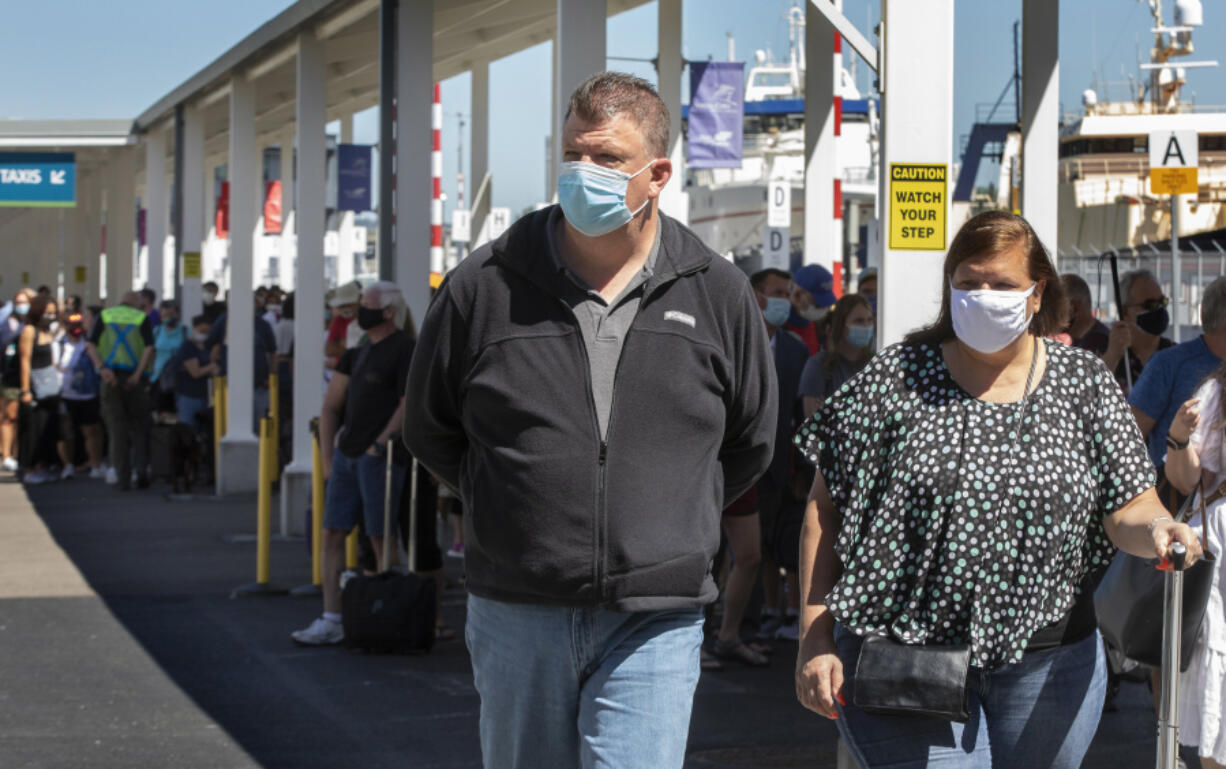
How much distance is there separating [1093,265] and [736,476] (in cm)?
3339

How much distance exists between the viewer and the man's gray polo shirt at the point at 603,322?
11.6 ft

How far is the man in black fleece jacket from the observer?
3.48 meters

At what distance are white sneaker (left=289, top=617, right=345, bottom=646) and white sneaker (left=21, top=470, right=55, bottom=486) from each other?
→ 11729 mm

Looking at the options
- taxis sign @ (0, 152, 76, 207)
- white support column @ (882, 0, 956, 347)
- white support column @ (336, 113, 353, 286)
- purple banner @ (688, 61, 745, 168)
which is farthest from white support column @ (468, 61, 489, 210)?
white support column @ (882, 0, 956, 347)

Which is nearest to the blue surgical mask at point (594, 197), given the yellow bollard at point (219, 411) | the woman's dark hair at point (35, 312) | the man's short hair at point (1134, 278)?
the man's short hair at point (1134, 278)

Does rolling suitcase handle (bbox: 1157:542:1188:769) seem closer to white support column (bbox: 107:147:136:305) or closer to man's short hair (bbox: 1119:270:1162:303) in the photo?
man's short hair (bbox: 1119:270:1162:303)

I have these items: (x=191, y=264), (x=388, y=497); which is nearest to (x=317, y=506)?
(x=388, y=497)

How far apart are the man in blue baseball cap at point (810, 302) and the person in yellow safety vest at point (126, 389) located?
368 inches

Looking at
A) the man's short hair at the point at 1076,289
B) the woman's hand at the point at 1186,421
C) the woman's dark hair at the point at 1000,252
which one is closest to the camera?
the woman's dark hair at the point at 1000,252

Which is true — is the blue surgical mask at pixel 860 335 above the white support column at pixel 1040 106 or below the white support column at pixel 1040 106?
below

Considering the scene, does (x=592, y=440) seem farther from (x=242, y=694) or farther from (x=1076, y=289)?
(x=1076, y=289)

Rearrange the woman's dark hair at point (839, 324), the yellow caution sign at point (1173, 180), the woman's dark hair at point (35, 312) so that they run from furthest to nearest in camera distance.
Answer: the woman's dark hair at point (35, 312)
the yellow caution sign at point (1173, 180)
the woman's dark hair at point (839, 324)

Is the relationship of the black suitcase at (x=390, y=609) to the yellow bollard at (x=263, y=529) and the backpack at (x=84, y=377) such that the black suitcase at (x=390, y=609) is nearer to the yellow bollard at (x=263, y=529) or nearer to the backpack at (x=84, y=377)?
the yellow bollard at (x=263, y=529)

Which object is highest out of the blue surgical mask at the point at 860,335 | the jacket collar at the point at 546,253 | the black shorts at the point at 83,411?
the jacket collar at the point at 546,253
